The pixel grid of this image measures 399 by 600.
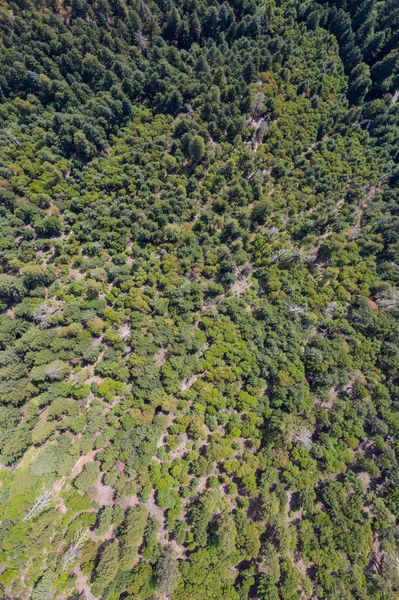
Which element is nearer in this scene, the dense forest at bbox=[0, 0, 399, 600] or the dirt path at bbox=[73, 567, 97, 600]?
the dirt path at bbox=[73, 567, 97, 600]

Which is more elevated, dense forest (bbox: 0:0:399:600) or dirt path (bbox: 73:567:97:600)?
dense forest (bbox: 0:0:399:600)

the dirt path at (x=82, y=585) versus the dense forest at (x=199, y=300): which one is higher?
the dense forest at (x=199, y=300)

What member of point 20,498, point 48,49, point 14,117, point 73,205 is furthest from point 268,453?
point 48,49

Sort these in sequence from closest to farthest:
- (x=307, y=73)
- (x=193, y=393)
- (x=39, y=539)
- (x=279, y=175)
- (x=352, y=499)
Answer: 1. (x=39, y=539)
2. (x=352, y=499)
3. (x=193, y=393)
4. (x=279, y=175)
5. (x=307, y=73)

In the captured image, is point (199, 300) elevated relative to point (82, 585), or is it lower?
elevated

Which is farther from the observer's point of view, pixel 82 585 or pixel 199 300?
pixel 199 300

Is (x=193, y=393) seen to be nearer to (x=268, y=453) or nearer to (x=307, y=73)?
(x=268, y=453)

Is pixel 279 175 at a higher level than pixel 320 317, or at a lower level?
higher

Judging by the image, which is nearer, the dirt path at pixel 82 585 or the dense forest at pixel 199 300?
the dirt path at pixel 82 585
